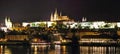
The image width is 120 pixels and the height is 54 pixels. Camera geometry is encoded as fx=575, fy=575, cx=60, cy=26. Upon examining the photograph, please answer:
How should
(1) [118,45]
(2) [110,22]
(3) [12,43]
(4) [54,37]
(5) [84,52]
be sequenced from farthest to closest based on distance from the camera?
(2) [110,22] < (4) [54,37] < (3) [12,43] < (1) [118,45] < (5) [84,52]

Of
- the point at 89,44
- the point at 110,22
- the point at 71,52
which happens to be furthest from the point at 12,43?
the point at 110,22

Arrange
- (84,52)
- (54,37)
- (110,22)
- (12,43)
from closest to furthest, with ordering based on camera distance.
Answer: (84,52) → (12,43) → (54,37) → (110,22)

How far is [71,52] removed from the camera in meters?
33.9

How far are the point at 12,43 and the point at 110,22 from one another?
20.9 m

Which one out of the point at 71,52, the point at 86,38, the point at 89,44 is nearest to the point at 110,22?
the point at 86,38

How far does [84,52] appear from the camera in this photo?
110ft

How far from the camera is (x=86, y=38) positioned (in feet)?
149

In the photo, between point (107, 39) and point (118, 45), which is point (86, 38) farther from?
point (118, 45)

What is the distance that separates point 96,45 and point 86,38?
464 centimetres

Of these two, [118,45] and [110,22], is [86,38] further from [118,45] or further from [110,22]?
[110,22]

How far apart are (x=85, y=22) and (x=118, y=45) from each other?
25.2 metres

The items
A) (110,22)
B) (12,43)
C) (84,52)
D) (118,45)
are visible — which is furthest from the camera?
(110,22)

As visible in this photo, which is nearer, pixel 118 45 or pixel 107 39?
pixel 118 45

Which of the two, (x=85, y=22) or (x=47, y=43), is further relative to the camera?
(x=85, y=22)
